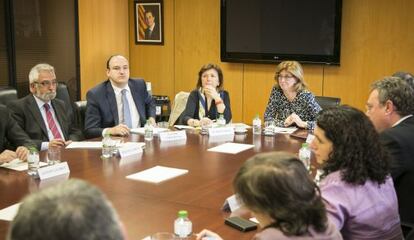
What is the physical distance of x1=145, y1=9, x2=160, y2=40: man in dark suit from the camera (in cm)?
737

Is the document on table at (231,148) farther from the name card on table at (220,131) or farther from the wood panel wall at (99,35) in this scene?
the wood panel wall at (99,35)

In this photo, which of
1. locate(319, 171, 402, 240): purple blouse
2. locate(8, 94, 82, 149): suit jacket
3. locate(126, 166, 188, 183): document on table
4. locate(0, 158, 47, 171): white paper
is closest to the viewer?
locate(319, 171, 402, 240): purple blouse

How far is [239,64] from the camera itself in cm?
686

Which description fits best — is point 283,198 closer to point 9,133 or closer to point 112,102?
point 9,133

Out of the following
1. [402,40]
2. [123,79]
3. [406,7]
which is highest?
[406,7]

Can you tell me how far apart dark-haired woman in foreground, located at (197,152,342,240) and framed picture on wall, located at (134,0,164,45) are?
6043 mm

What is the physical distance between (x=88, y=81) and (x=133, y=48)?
103 cm

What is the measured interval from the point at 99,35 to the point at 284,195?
599 cm

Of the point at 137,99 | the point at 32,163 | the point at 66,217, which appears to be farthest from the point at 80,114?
the point at 66,217

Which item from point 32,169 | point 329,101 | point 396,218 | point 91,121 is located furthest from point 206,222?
point 329,101

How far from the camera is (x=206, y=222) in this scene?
7.04 ft

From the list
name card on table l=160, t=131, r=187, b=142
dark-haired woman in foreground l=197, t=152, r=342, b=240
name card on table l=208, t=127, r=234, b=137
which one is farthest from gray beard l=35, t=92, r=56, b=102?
dark-haired woman in foreground l=197, t=152, r=342, b=240

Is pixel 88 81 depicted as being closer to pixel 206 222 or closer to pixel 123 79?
pixel 123 79

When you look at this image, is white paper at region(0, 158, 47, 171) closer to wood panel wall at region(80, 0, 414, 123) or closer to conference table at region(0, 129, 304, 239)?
conference table at region(0, 129, 304, 239)
